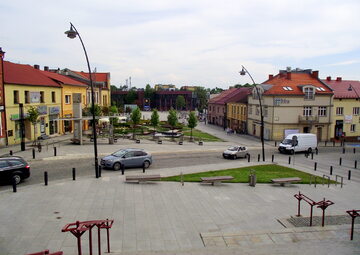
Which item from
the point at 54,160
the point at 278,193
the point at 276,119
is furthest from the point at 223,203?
the point at 276,119

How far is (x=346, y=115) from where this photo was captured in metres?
47.4

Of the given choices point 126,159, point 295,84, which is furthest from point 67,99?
point 295,84

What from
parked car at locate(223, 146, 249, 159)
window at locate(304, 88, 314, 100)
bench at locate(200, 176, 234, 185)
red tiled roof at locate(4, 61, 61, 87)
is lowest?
parked car at locate(223, 146, 249, 159)

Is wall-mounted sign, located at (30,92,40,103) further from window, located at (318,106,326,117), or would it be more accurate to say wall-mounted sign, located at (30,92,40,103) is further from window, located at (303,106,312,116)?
window, located at (318,106,326,117)

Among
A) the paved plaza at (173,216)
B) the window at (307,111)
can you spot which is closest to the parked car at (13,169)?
the paved plaza at (173,216)

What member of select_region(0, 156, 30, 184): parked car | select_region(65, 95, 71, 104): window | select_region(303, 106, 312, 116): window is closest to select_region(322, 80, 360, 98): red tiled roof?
select_region(303, 106, 312, 116): window

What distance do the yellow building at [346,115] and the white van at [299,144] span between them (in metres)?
13.0

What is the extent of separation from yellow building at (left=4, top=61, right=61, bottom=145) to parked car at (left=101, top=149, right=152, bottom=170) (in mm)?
13545

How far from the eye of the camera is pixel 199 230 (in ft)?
36.6

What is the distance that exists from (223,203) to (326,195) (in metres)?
6.35

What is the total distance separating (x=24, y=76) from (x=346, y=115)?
4440 cm

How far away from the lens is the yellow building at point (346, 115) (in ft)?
154

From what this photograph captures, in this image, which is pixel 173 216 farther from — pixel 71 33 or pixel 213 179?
pixel 71 33

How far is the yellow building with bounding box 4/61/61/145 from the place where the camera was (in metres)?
31.1
